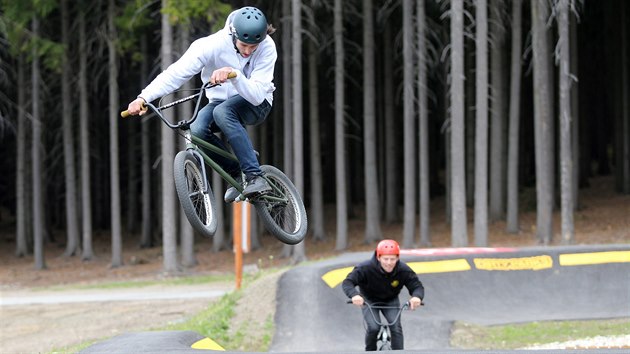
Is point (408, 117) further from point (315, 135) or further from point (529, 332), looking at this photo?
point (529, 332)

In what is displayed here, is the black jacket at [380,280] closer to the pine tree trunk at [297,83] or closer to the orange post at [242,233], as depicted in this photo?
the orange post at [242,233]

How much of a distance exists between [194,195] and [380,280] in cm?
401

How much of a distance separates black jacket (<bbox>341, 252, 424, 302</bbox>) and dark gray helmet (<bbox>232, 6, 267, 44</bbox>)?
465 centimetres

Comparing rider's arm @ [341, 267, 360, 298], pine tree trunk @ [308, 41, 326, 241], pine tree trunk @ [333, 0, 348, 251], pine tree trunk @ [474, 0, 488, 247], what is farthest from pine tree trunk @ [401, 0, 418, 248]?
rider's arm @ [341, 267, 360, 298]

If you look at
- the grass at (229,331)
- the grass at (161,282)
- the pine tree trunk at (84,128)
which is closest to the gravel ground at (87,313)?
the grass at (161,282)

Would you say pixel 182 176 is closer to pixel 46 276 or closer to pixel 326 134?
pixel 46 276

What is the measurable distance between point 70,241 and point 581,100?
72.6 feet

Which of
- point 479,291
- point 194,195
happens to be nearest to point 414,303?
point 194,195

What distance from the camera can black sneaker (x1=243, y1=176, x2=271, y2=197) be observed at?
750 centimetres

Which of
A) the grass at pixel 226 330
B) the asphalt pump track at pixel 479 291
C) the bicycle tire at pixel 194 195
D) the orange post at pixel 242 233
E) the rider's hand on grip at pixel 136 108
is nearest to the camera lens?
the rider's hand on grip at pixel 136 108

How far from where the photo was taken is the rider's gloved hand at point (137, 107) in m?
6.97

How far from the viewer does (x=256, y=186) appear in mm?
7531

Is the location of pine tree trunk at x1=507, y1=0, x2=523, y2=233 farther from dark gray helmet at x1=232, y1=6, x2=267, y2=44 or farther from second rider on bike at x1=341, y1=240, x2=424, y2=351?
dark gray helmet at x1=232, y1=6, x2=267, y2=44

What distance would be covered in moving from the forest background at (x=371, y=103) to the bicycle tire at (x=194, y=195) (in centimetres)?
1645
